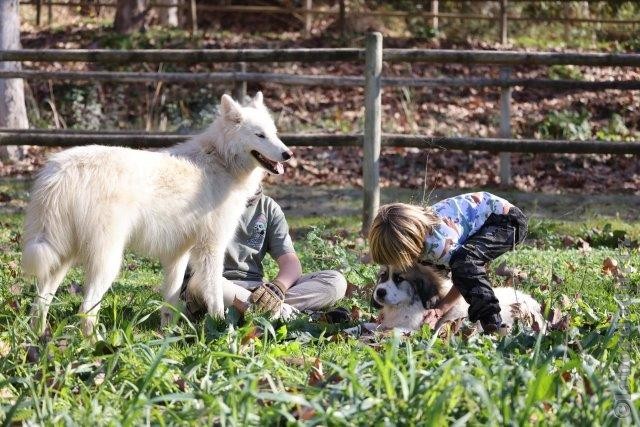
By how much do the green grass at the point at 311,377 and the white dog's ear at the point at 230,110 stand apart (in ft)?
4.60

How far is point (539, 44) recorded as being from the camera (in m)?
19.2

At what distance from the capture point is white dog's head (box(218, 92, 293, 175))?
233 inches

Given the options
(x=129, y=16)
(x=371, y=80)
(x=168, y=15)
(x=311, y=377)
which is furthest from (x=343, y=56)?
(x=168, y=15)

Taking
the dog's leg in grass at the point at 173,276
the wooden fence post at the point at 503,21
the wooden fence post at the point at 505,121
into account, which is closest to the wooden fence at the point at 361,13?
the wooden fence post at the point at 503,21

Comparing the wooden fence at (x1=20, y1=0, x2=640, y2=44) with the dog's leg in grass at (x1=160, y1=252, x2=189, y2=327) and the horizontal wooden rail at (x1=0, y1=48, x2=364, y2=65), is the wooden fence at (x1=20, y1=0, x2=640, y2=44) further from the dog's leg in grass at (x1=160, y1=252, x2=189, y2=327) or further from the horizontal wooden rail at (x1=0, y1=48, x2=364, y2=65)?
the dog's leg in grass at (x1=160, y1=252, x2=189, y2=327)

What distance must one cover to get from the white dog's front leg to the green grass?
0.49 metres

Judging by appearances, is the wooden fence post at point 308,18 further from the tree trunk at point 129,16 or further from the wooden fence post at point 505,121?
the wooden fence post at point 505,121

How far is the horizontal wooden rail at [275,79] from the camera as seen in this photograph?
1008 centimetres

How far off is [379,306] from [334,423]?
7.37ft

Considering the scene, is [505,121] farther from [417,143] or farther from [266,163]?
[266,163]

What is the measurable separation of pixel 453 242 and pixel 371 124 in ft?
12.1

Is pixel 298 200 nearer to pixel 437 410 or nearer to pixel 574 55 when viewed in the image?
pixel 574 55

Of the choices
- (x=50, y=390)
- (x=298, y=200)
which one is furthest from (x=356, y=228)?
(x=50, y=390)

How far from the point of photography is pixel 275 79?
10422 millimetres
